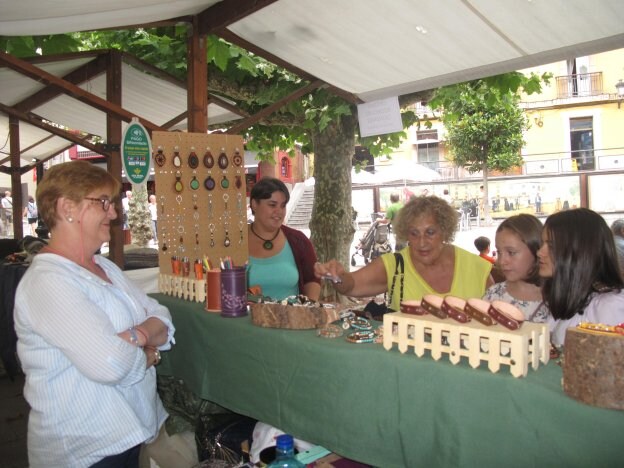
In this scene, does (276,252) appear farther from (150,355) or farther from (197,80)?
(150,355)

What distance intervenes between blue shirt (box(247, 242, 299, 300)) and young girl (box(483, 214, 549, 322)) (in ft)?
4.23

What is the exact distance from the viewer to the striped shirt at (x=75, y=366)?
1.50 m

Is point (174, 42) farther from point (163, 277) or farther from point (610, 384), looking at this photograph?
point (610, 384)

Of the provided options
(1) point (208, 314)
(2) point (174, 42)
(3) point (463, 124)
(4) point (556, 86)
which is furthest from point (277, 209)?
(4) point (556, 86)

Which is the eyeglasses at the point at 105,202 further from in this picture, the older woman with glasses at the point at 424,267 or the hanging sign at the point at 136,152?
→ the hanging sign at the point at 136,152

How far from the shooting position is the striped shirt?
1.50m

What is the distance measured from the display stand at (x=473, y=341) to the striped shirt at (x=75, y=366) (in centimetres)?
81

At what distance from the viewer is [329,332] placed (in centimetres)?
181

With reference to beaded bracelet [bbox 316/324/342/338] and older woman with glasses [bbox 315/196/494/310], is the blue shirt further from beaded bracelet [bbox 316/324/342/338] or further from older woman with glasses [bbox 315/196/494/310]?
beaded bracelet [bbox 316/324/342/338]

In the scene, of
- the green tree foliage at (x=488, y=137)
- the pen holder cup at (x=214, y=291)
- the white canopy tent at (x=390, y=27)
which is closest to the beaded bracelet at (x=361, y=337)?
the pen holder cup at (x=214, y=291)

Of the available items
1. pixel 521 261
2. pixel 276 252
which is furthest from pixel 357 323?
pixel 276 252

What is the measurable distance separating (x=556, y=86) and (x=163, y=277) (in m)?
26.7

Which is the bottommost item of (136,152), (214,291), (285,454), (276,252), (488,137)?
(285,454)

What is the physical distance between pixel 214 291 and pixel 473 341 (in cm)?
127
